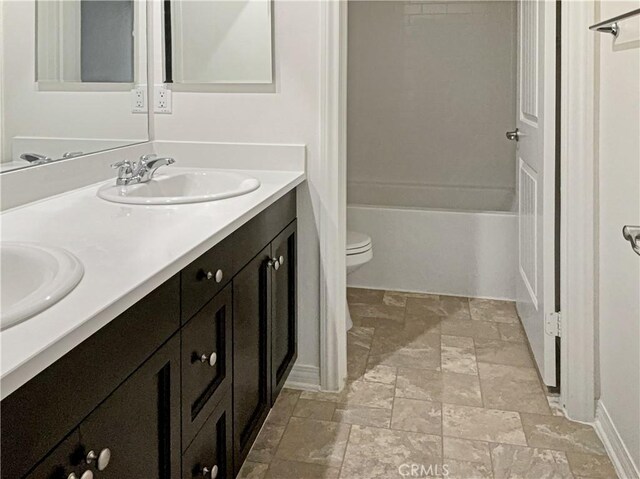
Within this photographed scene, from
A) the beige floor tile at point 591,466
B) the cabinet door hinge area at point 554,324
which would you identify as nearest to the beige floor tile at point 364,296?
the cabinet door hinge area at point 554,324

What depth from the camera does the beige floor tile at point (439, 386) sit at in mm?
2205

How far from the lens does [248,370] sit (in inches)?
65.1

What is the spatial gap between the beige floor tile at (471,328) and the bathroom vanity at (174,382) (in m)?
1.10

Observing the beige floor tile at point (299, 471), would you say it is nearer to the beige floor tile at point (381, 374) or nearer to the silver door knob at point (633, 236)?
the beige floor tile at point (381, 374)

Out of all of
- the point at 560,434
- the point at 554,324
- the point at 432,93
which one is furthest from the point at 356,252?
the point at 432,93

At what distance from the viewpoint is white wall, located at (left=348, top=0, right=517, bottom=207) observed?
3.74 metres

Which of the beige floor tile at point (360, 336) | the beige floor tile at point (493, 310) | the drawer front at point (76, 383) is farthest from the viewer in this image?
the beige floor tile at point (493, 310)

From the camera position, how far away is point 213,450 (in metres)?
1.40

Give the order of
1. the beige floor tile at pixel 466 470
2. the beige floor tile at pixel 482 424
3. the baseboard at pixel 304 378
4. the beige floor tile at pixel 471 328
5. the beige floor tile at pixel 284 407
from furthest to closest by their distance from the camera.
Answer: the beige floor tile at pixel 471 328, the baseboard at pixel 304 378, the beige floor tile at pixel 284 407, the beige floor tile at pixel 482 424, the beige floor tile at pixel 466 470

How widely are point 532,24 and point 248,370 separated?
1784mm

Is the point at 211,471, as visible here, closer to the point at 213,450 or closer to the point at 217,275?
the point at 213,450

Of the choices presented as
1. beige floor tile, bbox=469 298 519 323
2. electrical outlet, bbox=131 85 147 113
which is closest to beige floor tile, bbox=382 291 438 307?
beige floor tile, bbox=469 298 519 323

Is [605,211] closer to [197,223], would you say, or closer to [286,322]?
[286,322]

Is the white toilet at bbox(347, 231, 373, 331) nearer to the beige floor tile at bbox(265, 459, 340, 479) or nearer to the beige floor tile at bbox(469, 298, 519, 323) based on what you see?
the beige floor tile at bbox(469, 298, 519, 323)
